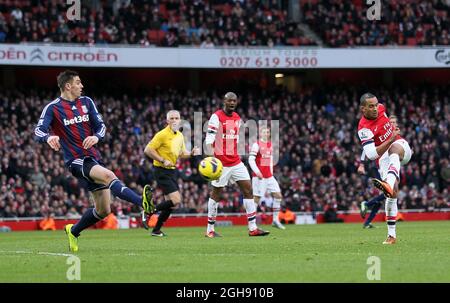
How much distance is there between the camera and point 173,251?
15008mm

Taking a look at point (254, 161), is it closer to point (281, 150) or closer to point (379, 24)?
point (281, 150)

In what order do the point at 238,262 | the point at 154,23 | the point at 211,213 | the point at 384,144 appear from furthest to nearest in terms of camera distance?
the point at 154,23 < the point at 211,213 < the point at 384,144 < the point at 238,262

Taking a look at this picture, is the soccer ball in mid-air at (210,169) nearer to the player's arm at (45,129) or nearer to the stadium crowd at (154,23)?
the player's arm at (45,129)

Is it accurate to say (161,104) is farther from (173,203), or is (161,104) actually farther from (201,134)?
(173,203)

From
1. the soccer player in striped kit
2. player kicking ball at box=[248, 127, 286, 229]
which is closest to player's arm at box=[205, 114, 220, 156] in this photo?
the soccer player in striped kit

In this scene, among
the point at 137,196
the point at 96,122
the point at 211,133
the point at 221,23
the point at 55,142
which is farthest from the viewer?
the point at 221,23

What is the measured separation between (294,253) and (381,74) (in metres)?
35.0

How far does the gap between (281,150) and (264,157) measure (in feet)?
42.3

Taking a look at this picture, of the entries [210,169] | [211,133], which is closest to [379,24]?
[211,133]

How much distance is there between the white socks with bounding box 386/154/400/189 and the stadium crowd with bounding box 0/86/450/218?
17.6 meters

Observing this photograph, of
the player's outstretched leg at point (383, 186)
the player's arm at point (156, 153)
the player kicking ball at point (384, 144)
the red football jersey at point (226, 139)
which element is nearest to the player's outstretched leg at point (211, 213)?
the red football jersey at point (226, 139)

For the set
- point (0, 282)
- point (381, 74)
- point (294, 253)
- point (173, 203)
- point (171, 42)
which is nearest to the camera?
point (0, 282)

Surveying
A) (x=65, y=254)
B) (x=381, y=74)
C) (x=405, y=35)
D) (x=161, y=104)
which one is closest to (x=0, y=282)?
(x=65, y=254)

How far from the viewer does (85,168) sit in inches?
571
